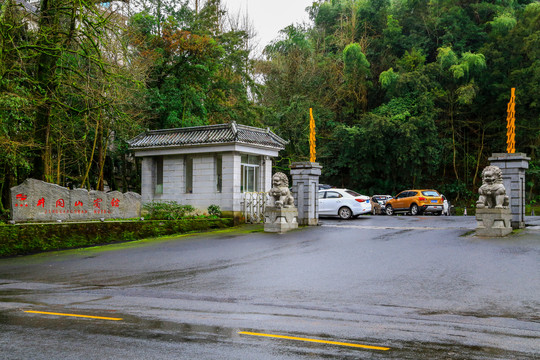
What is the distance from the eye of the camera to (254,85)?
34.8 m

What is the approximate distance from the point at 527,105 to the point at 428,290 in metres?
32.5

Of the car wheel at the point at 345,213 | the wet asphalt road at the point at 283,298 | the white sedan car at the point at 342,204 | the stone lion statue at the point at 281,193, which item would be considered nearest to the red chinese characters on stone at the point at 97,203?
the wet asphalt road at the point at 283,298

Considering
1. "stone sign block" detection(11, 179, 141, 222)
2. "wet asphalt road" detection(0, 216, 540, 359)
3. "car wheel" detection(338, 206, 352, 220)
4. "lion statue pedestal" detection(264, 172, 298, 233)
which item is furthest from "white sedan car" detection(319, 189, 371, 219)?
"stone sign block" detection(11, 179, 141, 222)

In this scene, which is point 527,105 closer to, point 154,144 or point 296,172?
point 296,172

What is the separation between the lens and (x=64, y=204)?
18422 mm

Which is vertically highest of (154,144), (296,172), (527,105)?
(527,105)

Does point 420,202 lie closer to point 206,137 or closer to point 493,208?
point 206,137

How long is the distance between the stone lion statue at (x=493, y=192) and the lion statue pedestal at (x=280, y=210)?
685cm

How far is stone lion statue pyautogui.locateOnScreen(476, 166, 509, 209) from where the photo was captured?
54.2 ft

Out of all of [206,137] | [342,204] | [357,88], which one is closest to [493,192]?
[342,204]

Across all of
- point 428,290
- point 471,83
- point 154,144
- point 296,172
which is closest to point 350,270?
point 428,290

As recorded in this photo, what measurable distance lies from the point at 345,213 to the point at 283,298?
54.6 feet

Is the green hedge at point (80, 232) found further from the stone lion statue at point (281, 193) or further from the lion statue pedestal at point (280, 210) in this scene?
the stone lion statue at point (281, 193)

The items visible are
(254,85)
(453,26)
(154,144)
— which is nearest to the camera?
(154,144)
